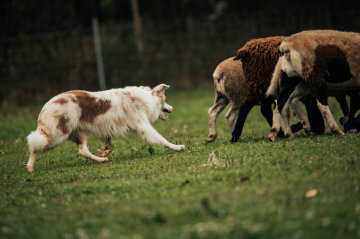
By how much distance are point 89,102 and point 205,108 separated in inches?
328

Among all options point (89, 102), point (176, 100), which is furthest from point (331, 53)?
point (176, 100)

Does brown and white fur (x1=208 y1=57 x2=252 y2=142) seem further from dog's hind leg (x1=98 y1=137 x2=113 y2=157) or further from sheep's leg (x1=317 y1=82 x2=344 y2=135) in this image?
dog's hind leg (x1=98 y1=137 x2=113 y2=157)

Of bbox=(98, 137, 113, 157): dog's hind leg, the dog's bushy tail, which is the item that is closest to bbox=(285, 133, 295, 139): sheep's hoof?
bbox=(98, 137, 113, 157): dog's hind leg

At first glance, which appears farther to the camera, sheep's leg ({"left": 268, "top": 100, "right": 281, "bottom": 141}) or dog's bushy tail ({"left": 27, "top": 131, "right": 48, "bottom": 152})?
sheep's leg ({"left": 268, "top": 100, "right": 281, "bottom": 141})

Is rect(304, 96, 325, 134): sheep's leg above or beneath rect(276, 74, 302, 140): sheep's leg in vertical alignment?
beneath

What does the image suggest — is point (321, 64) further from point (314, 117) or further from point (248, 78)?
point (314, 117)

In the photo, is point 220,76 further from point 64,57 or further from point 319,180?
Answer: point 64,57

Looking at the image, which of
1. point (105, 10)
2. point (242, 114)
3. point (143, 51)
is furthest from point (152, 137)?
point (105, 10)

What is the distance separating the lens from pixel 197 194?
4.06m

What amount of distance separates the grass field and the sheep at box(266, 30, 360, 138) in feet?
2.92

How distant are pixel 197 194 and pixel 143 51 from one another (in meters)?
16.6

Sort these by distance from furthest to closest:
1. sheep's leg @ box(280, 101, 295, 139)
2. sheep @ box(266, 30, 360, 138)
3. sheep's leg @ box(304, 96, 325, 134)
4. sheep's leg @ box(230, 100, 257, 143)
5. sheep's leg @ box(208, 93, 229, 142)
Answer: sheep's leg @ box(208, 93, 229, 142), sheep's leg @ box(304, 96, 325, 134), sheep's leg @ box(230, 100, 257, 143), sheep's leg @ box(280, 101, 295, 139), sheep @ box(266, 30, 360, 138)

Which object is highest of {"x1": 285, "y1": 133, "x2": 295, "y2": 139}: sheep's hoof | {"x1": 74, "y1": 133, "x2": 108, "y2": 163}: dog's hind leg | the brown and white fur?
the brown and white fur

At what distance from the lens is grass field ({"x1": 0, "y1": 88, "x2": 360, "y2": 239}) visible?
315cm
